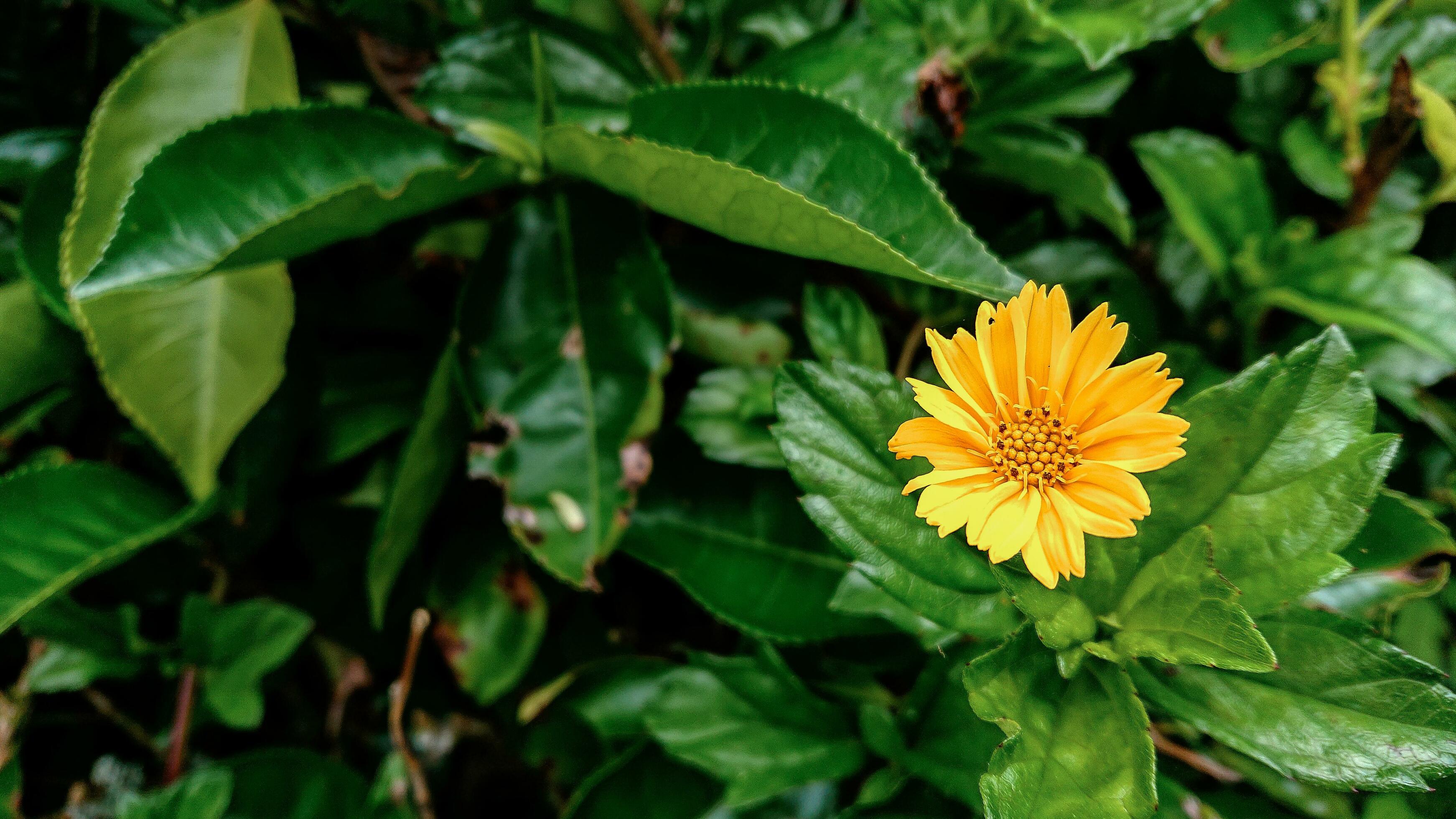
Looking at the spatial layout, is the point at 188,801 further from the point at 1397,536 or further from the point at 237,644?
the point at 1397,536

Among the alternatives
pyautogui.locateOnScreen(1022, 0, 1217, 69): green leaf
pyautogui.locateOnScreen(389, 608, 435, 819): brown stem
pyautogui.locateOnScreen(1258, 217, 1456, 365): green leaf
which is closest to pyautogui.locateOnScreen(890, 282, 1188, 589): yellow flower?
pyautogui.locateOnScreen(1022, 0, 1217, 69): green leaf

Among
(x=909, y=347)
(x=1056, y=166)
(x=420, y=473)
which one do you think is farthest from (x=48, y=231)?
(x=1056, y=166)

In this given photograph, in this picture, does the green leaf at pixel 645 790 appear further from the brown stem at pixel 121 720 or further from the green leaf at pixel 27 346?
the green leaf at pixel 27 346

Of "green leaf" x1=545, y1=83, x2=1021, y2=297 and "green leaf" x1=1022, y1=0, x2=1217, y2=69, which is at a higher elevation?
"green leaf" x1=1022, y1=0, x2=1217, y2=69

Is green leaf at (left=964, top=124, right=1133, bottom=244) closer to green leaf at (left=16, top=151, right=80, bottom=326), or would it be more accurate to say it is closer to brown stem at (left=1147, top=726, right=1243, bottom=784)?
brown stem at (left=1147, top=726, right=1243, bottom=784)

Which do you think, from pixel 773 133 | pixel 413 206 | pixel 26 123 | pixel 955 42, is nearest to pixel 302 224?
pixel 413 206

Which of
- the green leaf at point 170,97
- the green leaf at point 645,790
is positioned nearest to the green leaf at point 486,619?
the green leaf at point 645,790
